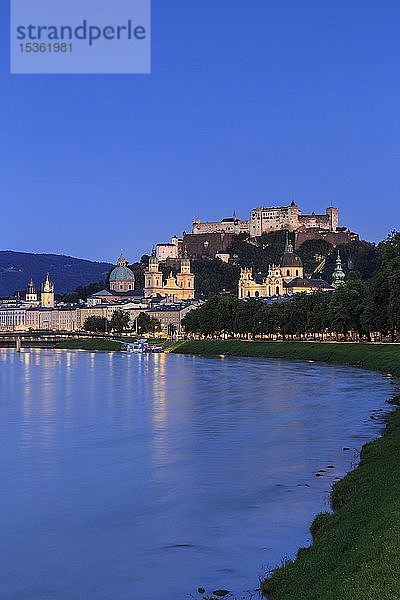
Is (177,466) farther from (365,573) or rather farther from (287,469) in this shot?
(365,573)

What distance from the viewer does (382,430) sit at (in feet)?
89.2

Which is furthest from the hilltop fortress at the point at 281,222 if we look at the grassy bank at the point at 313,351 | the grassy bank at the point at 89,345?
the grassy bank at the point at 313,351

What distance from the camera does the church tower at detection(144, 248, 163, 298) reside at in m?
193

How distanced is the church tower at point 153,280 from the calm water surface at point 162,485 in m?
150

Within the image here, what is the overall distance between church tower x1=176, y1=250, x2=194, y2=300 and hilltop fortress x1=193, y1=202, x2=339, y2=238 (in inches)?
585

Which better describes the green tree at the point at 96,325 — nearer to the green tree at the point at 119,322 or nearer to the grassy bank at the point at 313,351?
the green tree at the point at 119,322

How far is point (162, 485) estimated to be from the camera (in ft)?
66.0

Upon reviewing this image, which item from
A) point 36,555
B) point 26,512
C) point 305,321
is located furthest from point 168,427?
point 305,321

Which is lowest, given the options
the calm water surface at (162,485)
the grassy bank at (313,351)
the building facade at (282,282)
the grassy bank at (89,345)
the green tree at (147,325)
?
the calm water surface at (162,485)

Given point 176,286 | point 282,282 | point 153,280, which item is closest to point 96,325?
point 176,286

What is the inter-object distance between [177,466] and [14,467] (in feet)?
12.9

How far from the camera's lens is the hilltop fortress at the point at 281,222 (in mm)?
192000

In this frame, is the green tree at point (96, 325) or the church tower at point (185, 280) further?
the church tower at point (185, 280)

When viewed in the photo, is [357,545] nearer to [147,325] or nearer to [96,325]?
[147,325]
